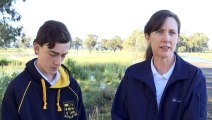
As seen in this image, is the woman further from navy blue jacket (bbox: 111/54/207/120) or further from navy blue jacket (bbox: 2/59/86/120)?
navy blue jacket (bbox: 2/59/86/120)

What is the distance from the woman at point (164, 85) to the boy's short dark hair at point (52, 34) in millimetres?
706

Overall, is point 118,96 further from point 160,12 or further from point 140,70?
point 160,12

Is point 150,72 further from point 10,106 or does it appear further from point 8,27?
point 8,27

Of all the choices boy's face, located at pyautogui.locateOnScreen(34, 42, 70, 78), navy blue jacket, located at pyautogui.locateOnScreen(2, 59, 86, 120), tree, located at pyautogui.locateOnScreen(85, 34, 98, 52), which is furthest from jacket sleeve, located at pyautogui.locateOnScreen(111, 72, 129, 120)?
tree, located at pyautogui.locateOnScreen(85, 34, 98, 52)

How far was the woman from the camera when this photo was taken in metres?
2.65

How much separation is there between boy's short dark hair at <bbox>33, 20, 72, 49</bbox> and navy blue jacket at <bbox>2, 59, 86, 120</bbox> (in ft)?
0.81

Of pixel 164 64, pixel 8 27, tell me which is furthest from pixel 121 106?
pixel 8 27

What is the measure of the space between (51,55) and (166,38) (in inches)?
35.6

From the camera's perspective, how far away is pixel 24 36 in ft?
38.0

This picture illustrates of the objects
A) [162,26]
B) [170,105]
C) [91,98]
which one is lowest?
[91,98]

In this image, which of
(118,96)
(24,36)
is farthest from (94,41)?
(118,96)

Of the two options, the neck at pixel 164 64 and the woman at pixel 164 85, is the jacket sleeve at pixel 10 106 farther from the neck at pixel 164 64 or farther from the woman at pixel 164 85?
the neck at pixel 164 64

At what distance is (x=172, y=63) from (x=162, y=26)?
1.08ft

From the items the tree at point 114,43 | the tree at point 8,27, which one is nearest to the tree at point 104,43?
the tree at point 114,43
